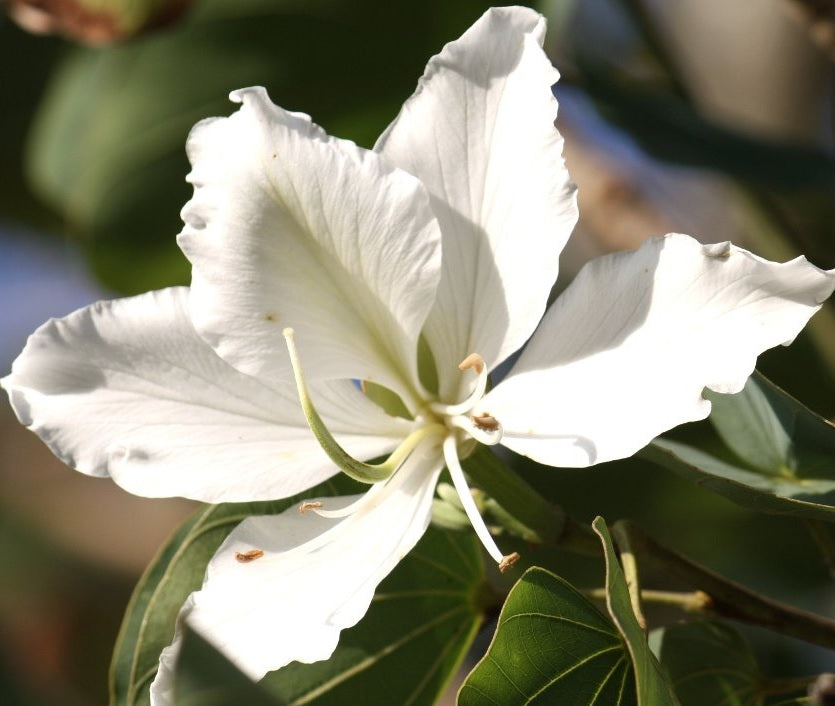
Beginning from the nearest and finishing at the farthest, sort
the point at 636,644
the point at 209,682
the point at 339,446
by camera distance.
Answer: the point at 209,682
the point at 636,644
the point at 339,446

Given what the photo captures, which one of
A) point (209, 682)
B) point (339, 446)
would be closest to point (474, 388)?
point (339, 446)

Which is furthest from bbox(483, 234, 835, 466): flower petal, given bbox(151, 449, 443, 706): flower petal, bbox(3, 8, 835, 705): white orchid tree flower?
bbox(151, 449, 443, 706): flower petal

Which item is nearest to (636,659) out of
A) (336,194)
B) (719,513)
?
(336,194)

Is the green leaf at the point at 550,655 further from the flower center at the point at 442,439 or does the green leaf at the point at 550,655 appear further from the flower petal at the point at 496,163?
the flower petal at the point at 496,163

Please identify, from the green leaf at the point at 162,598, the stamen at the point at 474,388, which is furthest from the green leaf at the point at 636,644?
the green leaf at the point at 162,598

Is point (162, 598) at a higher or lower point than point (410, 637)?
higher

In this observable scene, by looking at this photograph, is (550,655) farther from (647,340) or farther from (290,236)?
(290,236)

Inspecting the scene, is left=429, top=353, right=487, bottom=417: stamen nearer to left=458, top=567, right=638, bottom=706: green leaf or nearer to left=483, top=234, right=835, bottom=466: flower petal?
left=483, top=234, right=835, bottom=466: flower petal
